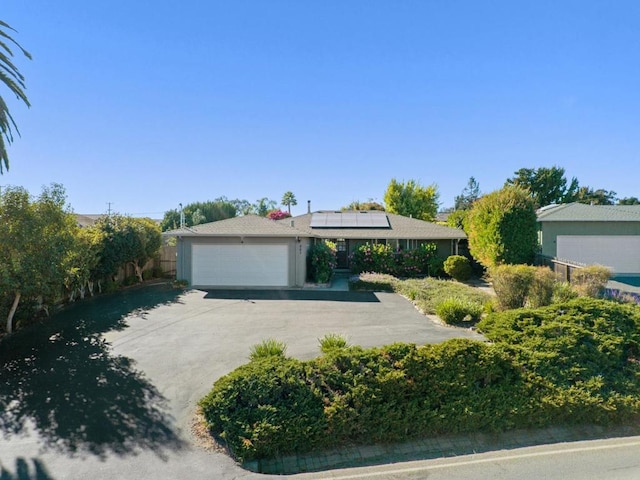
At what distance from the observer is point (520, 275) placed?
10.6 metres

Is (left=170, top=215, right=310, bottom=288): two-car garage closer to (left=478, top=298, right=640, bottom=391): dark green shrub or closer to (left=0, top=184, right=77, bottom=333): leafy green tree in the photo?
(left=0, top=184, right=77, bottom=333): leafy green tree

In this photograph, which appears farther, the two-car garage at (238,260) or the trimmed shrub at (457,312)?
the two-car garage at (238,260)

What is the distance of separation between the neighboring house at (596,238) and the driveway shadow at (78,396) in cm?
2222

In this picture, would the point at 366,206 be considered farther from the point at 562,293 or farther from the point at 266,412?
the point at 266,412

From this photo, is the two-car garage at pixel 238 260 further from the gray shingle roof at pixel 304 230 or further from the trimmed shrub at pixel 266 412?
the trimmed shrub at pixel 266 412

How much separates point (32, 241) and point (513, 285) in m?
13.3

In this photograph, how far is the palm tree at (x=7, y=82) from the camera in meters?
8.56

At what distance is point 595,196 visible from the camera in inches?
1874

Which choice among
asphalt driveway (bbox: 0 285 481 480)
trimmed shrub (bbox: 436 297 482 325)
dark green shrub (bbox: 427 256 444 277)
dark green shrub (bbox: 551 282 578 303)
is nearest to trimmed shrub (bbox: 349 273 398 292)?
asphalt driveway (bbox: 0 285 481 480)

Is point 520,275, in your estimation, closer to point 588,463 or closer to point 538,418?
point 538,418

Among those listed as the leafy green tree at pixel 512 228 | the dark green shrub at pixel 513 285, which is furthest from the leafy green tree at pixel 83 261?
the leafy green tree at pixel 512 228

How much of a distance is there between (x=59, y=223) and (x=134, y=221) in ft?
26.7

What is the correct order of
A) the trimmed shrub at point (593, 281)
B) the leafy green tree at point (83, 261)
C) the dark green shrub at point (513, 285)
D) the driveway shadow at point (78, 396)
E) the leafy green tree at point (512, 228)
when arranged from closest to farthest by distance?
the driveway shadow at point (78, 396), the dark green shrub at point (513, 285), the leafy green tree at point (83, 261), the trimmed shrub at point (593, 281), the leafy green tree at point (512, 228)

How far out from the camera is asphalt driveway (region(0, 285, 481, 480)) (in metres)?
4.32
